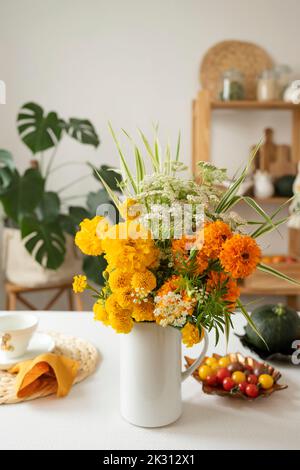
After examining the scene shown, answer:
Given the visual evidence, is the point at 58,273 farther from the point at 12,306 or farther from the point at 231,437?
the point at 231,437

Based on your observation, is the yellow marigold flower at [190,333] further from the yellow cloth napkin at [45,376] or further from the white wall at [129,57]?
the white wall at [129,57]

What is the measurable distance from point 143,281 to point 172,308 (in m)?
0.06

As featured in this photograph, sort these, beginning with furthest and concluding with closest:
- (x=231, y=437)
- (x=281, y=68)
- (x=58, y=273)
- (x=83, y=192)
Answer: (x=83, y=192) → (x=281, y=68) → (x=58, y=273) → (x=231, y=437)

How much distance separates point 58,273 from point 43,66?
135 centimetres

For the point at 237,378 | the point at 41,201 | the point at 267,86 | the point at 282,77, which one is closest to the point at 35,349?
the point at 237,378

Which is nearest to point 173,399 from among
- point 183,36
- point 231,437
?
point 231,437

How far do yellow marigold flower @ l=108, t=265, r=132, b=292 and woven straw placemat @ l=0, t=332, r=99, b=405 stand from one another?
304 mm

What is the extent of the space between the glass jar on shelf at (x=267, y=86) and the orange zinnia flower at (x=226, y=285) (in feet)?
7.80

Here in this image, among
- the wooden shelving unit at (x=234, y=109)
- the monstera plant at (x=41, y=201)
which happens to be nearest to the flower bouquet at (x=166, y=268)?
the monstera plant at (x=41, y=201)

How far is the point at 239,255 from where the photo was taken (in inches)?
28.3

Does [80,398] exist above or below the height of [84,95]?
below

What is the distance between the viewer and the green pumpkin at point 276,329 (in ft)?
3.58

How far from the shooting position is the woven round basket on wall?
10.1ft

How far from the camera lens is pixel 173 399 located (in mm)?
845
